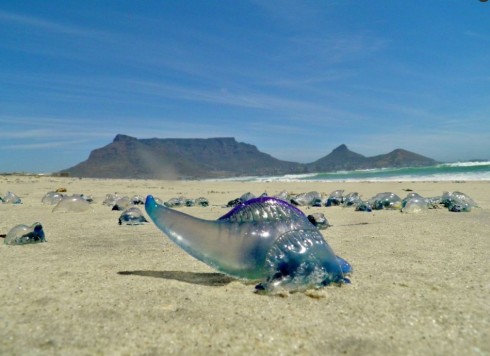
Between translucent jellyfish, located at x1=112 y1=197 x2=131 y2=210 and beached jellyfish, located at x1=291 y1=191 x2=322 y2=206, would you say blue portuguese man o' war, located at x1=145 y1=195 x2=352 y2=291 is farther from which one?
beached jellyfish, located at x1=291 y1=191 x2=322 y2=206

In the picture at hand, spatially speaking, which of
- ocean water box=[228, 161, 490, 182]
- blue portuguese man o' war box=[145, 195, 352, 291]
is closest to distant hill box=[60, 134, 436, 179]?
blue portuguese man o' war box=[145, 195, 352, 291]

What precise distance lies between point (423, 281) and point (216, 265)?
0.98m

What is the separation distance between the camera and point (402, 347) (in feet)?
4.22

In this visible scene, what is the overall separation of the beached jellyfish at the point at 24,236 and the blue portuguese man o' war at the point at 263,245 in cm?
147

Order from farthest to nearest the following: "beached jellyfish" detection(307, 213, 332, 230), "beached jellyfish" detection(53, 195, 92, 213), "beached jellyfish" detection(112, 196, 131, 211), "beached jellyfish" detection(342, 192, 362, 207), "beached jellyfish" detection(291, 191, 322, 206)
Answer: "beached jellyfish" detection(291, 191, 322, 206) → "beached jellyfish" detection(342, 192, 362, 207) → "beached jellyfish" detection(112, 196, 131, 211) → "beached jellyfish" detection(53, 195, 92, 213) → "beached jellyfish" detection(307, 213, 332, 230)

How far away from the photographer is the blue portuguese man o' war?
5.91 ft

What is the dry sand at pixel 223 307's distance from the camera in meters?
1.30

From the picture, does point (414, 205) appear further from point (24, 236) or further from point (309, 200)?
point (24, 236)

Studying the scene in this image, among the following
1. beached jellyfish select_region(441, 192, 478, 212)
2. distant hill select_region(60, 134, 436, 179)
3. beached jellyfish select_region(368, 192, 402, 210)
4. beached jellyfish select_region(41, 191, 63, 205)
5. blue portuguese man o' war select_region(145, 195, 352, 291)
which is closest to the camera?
blue portuguese man o' war select_region(145, 195, 352, 291)

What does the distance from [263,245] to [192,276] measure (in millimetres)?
470

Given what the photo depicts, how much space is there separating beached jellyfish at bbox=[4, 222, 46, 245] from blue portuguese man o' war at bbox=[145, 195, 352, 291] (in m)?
1.47

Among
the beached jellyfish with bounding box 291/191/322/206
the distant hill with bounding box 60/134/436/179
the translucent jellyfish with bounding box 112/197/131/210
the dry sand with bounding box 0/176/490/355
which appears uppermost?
the distant hill with bounding box 60/134/436/179

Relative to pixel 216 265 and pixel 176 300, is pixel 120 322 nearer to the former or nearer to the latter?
pixel 176 300

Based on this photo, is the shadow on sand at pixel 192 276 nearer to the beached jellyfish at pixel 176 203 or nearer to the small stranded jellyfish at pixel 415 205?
the small stranded jellyfish at pixel 415 205
